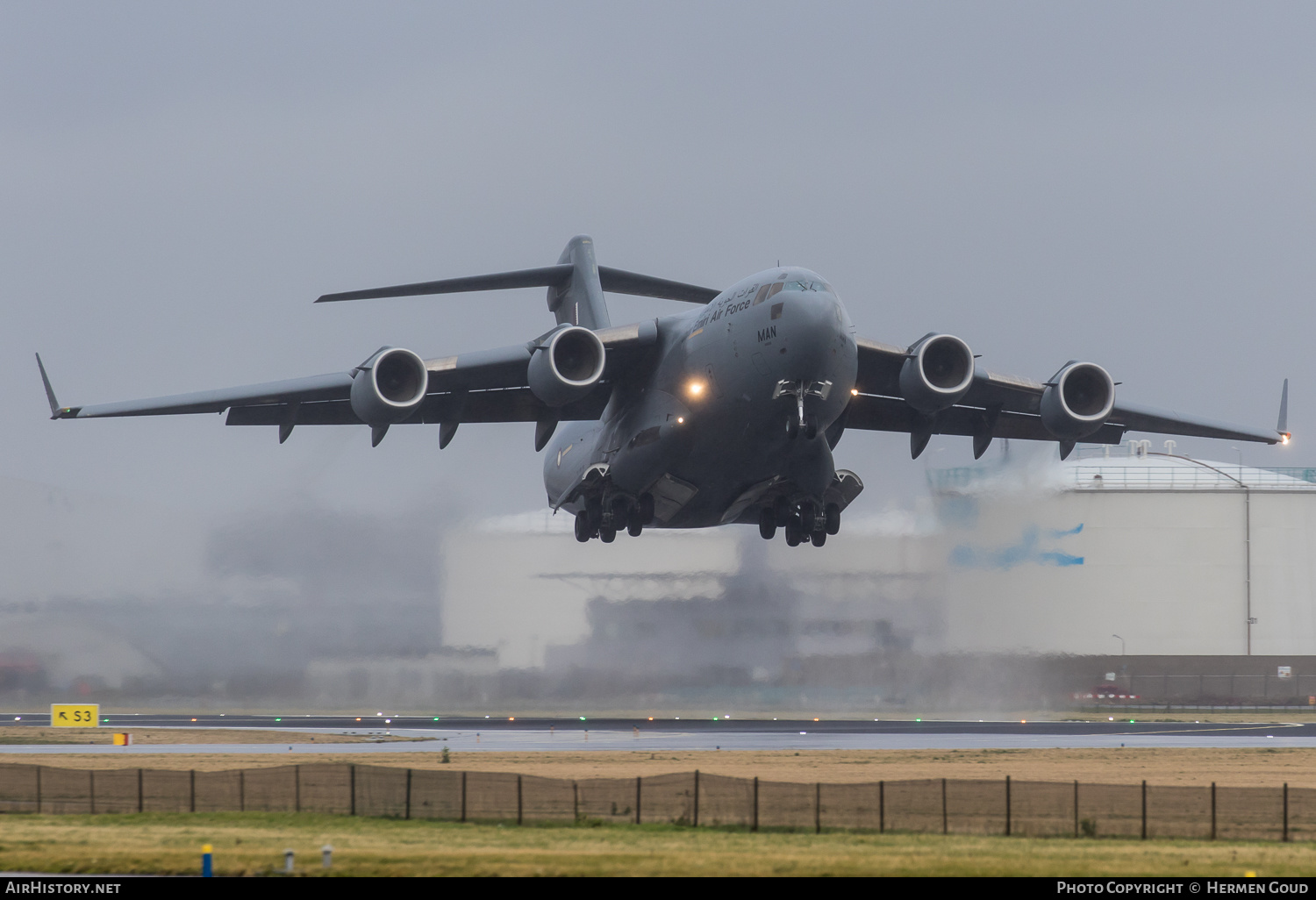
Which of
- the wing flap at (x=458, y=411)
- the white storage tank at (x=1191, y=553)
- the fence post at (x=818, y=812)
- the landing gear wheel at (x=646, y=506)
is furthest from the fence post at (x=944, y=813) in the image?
the white storage tank at (x=1191, y=553)

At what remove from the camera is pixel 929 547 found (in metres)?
36.0

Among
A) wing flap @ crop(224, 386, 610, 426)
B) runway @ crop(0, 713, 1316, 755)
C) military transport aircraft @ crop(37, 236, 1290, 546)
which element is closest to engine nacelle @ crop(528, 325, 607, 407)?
military transport aircraft @ crop(37, 236, 1290, 546)

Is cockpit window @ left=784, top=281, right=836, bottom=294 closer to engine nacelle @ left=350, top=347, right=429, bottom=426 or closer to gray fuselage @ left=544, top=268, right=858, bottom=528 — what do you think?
gray fuselage @ left=544, top=268, right=858, bottom=528

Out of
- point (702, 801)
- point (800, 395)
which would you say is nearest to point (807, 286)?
point (800, 395)

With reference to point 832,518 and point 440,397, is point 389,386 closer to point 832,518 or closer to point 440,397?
point 440,397

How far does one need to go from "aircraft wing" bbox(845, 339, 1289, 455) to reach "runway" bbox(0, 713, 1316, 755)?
728cm

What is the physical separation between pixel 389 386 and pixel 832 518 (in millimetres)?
8754

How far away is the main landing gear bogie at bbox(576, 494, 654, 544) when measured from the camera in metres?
26.6

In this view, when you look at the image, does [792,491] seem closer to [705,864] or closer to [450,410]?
[450,410]

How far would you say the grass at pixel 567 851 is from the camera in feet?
50.3

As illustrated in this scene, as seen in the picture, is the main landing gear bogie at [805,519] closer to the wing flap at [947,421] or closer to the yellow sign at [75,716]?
the wing flap at [947,421]

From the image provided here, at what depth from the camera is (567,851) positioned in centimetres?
1667
